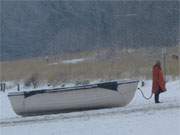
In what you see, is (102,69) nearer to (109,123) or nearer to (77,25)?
(109,123)

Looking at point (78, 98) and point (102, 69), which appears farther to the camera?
point (102, 69)

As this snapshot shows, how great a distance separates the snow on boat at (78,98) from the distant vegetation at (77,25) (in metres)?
54.6

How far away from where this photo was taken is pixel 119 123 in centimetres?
1752

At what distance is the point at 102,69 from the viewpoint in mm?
43688

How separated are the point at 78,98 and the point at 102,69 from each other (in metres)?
21.3

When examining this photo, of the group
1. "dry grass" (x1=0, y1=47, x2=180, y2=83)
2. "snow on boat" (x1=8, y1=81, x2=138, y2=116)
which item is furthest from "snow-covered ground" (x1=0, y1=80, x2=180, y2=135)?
"dry grass" (x1=0, y1=47, x2=180, y2=83)

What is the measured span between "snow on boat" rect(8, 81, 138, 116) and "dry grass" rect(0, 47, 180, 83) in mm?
13108

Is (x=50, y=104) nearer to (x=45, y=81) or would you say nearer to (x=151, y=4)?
(x=45, y=81)

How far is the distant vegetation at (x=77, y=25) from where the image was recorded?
8156 cm

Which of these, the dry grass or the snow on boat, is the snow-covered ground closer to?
the snow on boat

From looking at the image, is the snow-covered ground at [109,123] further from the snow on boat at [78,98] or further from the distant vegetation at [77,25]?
the distant vegetation at [77,25]

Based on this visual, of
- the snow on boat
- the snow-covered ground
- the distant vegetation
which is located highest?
the distant vegetation

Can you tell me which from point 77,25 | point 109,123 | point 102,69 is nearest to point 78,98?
point 109,123

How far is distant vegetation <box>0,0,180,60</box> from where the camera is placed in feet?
268
